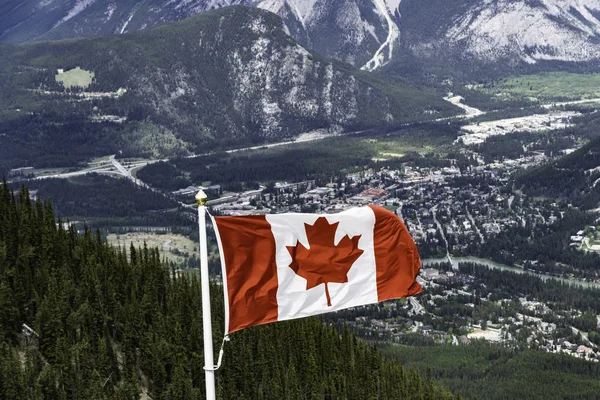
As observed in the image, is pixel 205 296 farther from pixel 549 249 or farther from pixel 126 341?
pixel 549 249

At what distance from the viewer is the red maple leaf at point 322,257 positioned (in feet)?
123

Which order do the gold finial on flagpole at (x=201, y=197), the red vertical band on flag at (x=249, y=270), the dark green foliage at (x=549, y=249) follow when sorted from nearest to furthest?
the gold finial on flagpole at (x=201, y=197) → the red vertical band on flag at (x=249, y=270) → the dark green foliage at (x=549, y=249)

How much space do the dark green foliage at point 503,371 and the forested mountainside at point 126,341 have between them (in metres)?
15.3

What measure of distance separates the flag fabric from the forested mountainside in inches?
1173

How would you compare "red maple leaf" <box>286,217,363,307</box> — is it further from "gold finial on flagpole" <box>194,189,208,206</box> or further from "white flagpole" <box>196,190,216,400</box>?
"gold finial on flagpole" <box>194,189,208,206</box>

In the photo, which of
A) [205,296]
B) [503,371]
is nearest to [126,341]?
[205,296]

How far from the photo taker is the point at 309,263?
37.5 metres

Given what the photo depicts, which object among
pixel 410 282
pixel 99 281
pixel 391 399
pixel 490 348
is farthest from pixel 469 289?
pixel 410 282

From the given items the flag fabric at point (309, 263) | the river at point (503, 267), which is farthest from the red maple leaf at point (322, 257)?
the river at point (503, 267)

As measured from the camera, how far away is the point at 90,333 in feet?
245

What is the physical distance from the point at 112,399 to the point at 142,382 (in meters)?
7.55

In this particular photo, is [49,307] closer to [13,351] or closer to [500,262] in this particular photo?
[13,351]

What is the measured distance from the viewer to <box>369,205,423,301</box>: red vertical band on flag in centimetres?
3912

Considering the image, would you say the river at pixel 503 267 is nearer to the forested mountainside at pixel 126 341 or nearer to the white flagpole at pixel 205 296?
the forested mountainside at pixel 126 341
